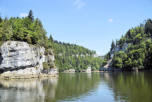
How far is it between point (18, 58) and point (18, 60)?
81 cm

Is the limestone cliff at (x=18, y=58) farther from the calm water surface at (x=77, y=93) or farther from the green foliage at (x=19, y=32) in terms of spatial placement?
the calm water surface at (x=77, y=93)

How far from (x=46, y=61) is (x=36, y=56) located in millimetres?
10747

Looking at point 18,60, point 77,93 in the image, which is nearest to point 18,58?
point 18,60

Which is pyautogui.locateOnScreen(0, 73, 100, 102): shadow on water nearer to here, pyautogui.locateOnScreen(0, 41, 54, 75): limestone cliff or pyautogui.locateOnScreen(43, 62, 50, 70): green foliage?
pyautogui.locateOnScreen(0, 41, 54, 75): limestone cliff

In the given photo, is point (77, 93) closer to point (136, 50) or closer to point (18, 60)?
point (18, 60)

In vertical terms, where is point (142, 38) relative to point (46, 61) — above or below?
above

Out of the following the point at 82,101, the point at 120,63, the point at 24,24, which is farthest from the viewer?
the point at 120,63

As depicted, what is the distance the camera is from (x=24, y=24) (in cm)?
8219

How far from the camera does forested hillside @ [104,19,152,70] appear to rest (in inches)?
4811

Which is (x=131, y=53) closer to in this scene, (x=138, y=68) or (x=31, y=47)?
(x=138, y=68)

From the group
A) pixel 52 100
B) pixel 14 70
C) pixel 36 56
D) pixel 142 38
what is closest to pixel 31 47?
pixel 36 56

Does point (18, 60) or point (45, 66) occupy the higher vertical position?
point (18, 60)

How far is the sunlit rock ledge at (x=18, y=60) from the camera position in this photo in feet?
209

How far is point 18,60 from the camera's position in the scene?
65.1 meters
